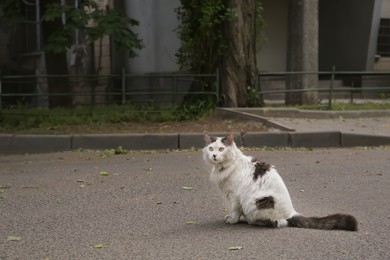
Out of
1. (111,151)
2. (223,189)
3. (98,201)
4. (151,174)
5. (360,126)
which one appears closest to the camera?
(223,189)

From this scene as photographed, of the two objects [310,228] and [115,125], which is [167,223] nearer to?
[310,228]

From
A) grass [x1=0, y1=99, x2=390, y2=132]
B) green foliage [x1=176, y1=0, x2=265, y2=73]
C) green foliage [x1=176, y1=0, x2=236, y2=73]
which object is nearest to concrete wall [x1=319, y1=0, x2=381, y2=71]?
grass [x1=0, y1=99, x2=390, y2=132]

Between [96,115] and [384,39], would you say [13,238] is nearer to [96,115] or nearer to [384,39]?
[96,115]

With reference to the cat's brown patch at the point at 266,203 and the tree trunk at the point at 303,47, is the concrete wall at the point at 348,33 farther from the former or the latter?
the cat's brown patch at the point at 266,203

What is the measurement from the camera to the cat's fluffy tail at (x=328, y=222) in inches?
235

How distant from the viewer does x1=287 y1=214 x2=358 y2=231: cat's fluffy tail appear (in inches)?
235

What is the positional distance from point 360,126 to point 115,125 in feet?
17.0

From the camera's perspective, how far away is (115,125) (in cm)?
1426

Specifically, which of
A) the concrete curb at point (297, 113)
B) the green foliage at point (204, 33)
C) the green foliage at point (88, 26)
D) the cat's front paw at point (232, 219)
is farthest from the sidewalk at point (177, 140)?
the cat's front paw at point (232, 219)

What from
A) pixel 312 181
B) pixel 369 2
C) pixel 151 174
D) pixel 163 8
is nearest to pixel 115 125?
pixel 151 174

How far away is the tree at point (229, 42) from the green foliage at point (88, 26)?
1550 mm

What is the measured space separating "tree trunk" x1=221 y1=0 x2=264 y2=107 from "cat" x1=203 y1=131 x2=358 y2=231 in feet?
29.0

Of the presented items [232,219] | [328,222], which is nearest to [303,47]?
[232,219]

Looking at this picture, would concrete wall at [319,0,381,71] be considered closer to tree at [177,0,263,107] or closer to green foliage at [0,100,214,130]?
tree at [177,0,263,107]
